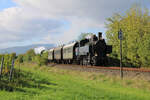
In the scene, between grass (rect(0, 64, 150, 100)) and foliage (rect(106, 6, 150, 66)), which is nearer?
grass (rect(0, 64, 150, 100))

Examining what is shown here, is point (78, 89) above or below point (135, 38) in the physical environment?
below

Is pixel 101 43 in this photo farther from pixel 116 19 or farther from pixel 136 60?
pixel 116 19

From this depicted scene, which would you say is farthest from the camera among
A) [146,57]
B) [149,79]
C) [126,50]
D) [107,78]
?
[126,50]

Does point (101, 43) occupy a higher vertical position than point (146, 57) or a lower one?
higher

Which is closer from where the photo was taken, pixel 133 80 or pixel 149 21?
pixel 133 80

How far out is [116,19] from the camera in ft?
114

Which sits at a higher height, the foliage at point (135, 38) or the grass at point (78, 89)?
the foliage at point (135, 38)

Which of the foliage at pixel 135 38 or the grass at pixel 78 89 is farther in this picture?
the foliage at pixel 135 38

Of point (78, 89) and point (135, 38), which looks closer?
point (78, 89)

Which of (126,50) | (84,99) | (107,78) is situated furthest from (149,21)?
(84,99)

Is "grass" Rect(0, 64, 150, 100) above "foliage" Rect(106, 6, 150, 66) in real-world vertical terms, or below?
below

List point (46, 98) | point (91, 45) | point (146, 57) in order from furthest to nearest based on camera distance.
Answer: point (146, 57)
point (91, 45)
point (46, 98)

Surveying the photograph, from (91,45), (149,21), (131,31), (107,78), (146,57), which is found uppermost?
(149,21)

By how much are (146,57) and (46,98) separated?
2050 centimetres
